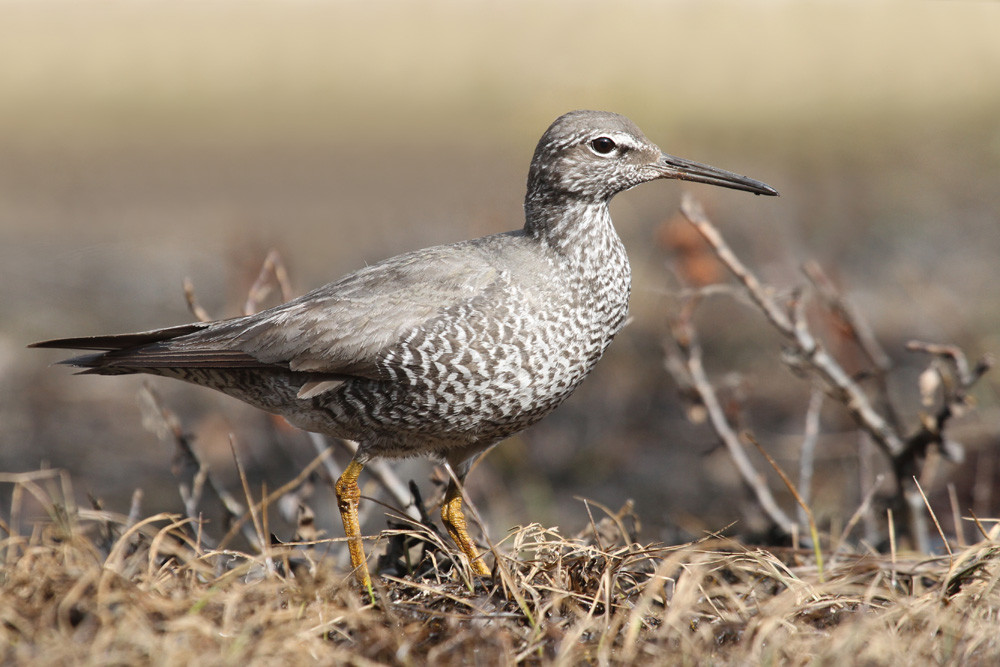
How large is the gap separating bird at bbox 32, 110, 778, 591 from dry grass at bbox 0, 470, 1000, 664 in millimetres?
513

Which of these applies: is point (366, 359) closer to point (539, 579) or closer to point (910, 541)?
point (539, 579)

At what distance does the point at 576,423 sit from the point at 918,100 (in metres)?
11.6

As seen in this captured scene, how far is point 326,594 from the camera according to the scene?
3.40 meters

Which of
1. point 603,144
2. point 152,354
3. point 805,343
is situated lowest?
point 805,343

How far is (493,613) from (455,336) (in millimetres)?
1221

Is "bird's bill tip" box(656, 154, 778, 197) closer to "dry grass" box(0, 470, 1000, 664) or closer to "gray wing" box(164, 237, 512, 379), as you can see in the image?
"gray wing" box(164, 237, 512, 379)

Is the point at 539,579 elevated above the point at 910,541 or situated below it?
above

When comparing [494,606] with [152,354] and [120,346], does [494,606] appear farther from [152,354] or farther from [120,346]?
[120,346]

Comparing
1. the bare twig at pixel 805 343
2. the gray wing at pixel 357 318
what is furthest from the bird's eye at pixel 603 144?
the gray wing at pixel 357 318

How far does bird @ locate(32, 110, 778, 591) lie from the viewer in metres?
4.14

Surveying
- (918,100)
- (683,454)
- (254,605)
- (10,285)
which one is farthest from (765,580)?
(918,100)

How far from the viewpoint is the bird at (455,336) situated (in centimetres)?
414

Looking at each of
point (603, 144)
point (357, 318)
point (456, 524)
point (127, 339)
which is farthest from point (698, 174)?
point (127, 339)

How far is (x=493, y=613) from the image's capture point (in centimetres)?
346
